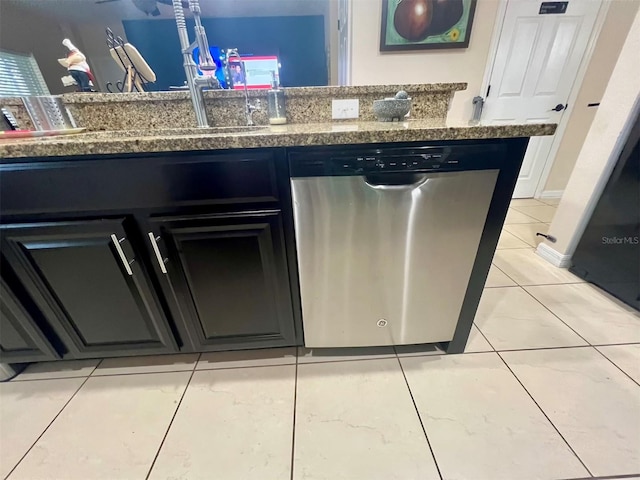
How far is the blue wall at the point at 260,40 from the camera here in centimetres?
400

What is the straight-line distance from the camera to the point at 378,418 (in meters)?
0.89

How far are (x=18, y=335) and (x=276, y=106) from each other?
1.36m

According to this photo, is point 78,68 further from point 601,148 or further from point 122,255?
point 601,148

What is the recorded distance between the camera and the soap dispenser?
1125mm

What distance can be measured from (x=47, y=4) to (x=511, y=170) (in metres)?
5.21

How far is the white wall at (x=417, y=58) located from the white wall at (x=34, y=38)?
3280mm

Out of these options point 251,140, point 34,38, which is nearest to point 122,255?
point 251,140

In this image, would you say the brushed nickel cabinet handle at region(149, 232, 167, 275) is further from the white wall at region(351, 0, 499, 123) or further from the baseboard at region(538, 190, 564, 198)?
the baseboard at region(538, 190, 564, 198)

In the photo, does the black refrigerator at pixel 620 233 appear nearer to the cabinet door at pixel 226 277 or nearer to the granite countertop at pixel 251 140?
the granite countertop at pixel 251 140

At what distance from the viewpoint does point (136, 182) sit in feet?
2.43

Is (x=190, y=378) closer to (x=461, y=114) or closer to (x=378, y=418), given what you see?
(x=378, y=418)

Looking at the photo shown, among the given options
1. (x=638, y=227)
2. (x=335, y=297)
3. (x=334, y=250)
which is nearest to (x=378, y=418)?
(x=335, y=297)

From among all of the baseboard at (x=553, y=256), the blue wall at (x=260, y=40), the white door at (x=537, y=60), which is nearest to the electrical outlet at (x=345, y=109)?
the baseboard at (x=553, y=256)

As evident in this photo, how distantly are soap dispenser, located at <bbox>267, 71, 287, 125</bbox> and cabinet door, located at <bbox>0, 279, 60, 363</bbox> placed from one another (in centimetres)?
114
